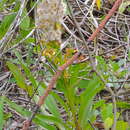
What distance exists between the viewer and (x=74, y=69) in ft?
4.40

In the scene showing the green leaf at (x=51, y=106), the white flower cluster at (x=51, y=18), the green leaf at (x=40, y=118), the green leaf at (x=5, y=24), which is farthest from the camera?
the green leaf at (x=5, y=24)

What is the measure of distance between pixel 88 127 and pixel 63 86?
191mm

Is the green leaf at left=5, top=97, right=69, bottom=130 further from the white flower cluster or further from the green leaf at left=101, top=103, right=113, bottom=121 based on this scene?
the white flower cluster

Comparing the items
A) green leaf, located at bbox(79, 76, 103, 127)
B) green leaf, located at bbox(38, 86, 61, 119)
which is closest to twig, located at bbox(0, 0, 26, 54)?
green leaf, located at bbox(38, 86, 61, 119)

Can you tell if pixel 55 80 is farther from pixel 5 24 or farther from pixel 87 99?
pixel 5 24

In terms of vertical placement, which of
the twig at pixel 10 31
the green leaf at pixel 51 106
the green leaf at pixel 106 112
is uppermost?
the twig at pixel 10 31

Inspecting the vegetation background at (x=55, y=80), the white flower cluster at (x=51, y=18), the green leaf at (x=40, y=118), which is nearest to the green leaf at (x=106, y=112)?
the vegetation background at (x=55, y=80)

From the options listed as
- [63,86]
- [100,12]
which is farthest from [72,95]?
[100,12]

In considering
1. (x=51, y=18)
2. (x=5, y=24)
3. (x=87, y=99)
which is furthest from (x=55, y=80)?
(x=5, y=24)

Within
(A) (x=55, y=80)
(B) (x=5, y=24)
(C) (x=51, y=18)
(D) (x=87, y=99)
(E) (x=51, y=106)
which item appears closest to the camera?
(A) (x=55, y=80)

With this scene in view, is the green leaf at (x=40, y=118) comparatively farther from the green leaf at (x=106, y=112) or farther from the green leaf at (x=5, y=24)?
the green leaf at (x=5, y=24)

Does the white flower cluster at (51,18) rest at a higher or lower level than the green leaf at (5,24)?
higher

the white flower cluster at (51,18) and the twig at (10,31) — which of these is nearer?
the white flower cluster at (51,18)

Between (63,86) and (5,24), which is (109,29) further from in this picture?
(63,86)
